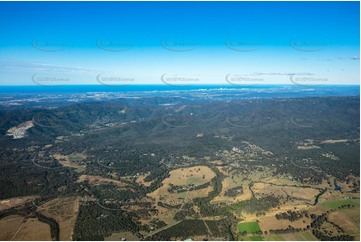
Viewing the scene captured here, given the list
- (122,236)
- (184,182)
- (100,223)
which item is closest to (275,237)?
(122,236)

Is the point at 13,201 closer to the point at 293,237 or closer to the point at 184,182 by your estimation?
the point at 184,182

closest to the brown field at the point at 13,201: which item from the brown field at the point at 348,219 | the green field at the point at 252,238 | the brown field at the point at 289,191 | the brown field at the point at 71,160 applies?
the brown field at the point at 71,160

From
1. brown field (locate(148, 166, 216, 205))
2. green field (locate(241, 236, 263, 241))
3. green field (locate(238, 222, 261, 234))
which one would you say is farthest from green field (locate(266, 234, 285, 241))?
brown field (locate(148, 166, 216, 205))

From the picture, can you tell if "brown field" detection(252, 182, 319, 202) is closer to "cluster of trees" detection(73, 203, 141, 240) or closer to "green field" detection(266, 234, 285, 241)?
"green field" detection(266, 234, 285, 241)

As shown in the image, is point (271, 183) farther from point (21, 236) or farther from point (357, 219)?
point (21, 236)

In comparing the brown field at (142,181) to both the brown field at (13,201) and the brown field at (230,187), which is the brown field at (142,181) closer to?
the brown field at (230,187)

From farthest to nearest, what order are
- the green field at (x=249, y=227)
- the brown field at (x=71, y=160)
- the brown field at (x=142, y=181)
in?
the brown field at (x=71, y=160), the brown field at (x=142, y=181), the green field at (x=249, y=227)
